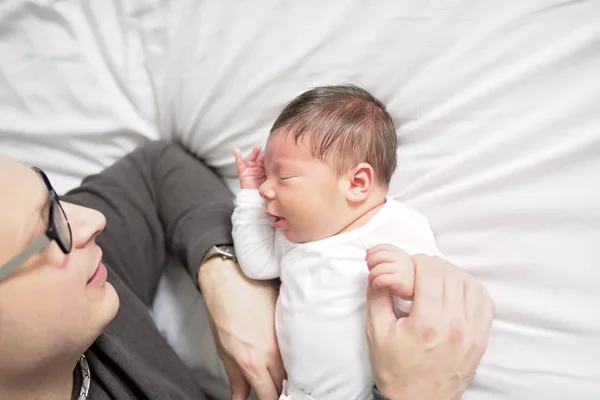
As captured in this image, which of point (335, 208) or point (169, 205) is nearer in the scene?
point (335, 208)

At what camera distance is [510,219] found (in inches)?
31.2

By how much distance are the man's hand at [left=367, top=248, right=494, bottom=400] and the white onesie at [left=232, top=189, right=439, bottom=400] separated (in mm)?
58

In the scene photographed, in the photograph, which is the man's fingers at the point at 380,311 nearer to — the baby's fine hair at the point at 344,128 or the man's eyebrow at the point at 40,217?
the baby's fine hair at the point at 344,128

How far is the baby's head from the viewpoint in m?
0.82

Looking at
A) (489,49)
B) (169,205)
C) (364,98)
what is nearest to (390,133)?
(364,98)

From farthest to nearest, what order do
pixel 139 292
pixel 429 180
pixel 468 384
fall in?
pixel 139 292 < pixel 429 180 < pixel 468 384

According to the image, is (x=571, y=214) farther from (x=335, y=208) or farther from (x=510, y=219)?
(x=335, y=208)

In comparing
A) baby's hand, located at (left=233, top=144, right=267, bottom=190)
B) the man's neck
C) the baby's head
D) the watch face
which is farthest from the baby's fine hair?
the man's neck

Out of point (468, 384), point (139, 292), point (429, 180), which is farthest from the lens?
point (139, 292)

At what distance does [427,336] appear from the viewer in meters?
0.70

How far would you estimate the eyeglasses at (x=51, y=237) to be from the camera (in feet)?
1.88

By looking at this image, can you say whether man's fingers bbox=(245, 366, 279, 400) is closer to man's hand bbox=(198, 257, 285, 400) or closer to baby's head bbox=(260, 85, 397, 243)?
man's hand bbox=(198, 257, 285, 400)

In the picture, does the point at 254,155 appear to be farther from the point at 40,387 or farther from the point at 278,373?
the point at 40,387

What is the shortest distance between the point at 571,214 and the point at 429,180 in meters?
0.21
